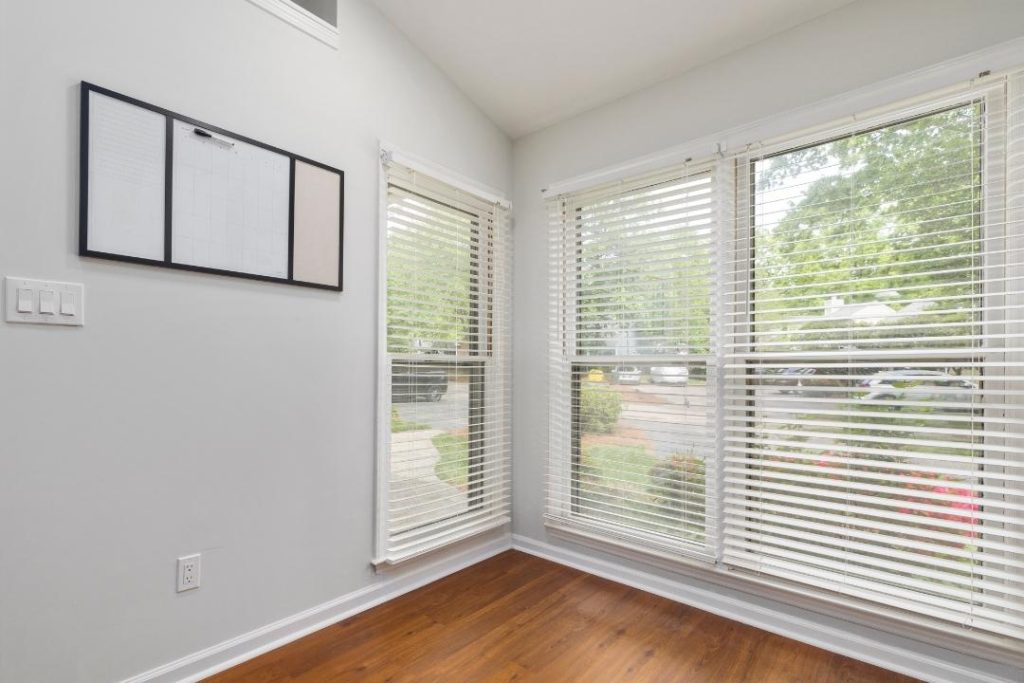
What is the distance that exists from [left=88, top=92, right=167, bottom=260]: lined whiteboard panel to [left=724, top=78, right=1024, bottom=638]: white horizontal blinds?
2.25m

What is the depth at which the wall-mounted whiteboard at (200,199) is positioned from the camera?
1.62m

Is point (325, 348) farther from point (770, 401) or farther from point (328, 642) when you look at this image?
point (770, 401)

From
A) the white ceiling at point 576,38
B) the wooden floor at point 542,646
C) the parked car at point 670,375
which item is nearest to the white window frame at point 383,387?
the wooden floor at point 542,646

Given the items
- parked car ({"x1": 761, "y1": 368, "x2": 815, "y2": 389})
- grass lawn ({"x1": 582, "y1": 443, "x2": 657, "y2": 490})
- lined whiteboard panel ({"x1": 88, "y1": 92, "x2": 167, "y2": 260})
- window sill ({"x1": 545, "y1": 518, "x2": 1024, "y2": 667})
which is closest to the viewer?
lined whiteboard panel ({"x1": 88, "y1": 92, "x2": 167, "y2": 260})

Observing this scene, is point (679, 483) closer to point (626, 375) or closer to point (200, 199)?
point (626, 375)

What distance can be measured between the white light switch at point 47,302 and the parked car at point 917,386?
277 centimetres

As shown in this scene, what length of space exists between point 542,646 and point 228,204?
2.08 m

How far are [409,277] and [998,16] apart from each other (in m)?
2.43

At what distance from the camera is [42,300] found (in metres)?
1.51

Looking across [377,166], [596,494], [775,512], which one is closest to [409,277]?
[377,166]

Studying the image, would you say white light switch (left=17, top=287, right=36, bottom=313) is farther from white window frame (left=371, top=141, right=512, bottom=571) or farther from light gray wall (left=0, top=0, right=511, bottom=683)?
white window frame (left=371, top=141, right=512, bottom=571)

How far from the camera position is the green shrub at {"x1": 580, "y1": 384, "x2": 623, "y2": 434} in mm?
2756

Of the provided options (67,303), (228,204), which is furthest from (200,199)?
(67,303)

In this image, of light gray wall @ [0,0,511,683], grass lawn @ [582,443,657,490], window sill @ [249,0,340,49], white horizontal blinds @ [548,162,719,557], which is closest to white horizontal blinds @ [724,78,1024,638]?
white horizontal blinds @ [548,162,719,557]
